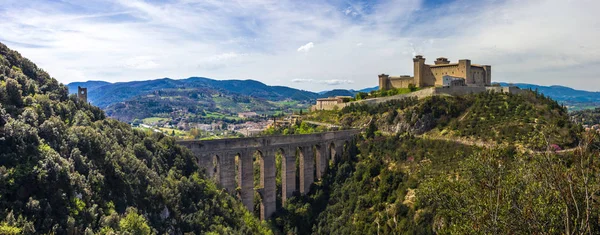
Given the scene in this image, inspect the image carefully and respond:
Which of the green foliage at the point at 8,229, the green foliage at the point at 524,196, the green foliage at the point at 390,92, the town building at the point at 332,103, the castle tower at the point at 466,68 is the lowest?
the green foliage at the point at 8,229

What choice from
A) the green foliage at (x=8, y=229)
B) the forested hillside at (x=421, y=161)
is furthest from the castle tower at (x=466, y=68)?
the green foliage at (x=8, y=229)

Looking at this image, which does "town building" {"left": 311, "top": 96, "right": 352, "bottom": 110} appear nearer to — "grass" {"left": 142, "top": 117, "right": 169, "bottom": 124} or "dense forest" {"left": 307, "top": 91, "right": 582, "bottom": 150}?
"dense forest" {"left": 307, "top": 91, "right": 582, "bottom": 150}

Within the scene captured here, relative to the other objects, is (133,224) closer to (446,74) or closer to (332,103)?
(446,74)

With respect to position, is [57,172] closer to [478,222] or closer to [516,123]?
[478,222]

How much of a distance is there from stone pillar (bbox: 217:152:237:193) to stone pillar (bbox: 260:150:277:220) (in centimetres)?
419

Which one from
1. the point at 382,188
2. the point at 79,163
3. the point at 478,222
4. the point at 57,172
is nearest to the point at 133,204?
the point at 79,163

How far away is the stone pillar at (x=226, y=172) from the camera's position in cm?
3584

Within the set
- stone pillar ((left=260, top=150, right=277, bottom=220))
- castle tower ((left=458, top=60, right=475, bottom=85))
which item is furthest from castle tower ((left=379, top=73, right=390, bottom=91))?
stone pillar ((left=260, top=150, right=277, bottom=220))

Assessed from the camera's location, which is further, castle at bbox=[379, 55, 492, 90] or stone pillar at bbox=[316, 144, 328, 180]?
castle at bbox=[379, 55, 492, 90]

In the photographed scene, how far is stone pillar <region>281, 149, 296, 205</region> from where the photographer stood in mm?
42281

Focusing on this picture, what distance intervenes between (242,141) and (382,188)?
527 inches

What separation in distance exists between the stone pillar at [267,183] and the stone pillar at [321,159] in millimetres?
7475

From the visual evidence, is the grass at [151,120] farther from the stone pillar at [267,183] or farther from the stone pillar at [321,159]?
the stone pillar at [267,183]

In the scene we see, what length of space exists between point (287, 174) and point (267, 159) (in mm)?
3544
